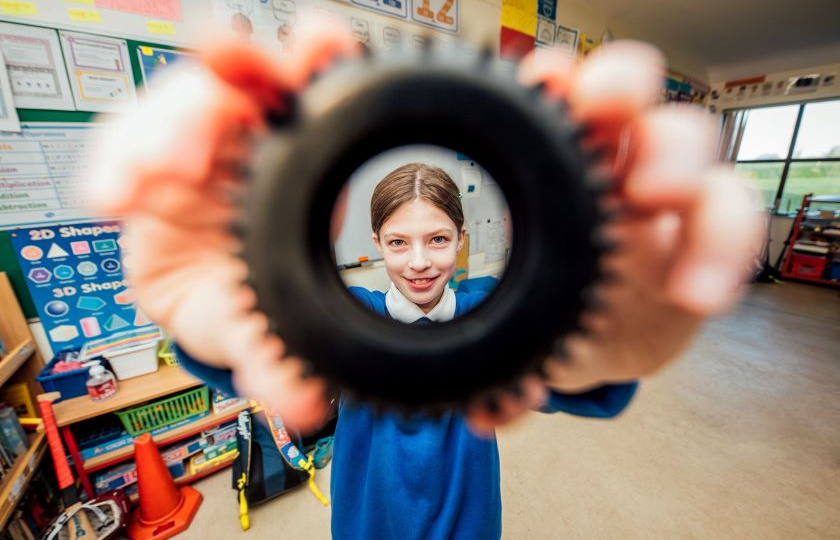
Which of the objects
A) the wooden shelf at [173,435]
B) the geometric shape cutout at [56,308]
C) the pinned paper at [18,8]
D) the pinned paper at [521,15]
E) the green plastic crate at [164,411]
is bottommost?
the wooden shelf at [173,435]

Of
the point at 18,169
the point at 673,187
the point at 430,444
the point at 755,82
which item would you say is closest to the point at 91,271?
the point at 18,169

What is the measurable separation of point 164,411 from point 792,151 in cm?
870

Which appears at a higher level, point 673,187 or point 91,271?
point 673,187

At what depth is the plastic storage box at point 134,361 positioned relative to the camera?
1652mm

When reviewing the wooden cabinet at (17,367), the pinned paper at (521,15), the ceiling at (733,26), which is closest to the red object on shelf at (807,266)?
the ceiling at (733,26)

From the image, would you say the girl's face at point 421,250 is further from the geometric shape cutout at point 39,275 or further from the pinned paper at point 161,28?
the geometric shape cutout at point 39,275

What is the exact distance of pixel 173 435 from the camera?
1.75m

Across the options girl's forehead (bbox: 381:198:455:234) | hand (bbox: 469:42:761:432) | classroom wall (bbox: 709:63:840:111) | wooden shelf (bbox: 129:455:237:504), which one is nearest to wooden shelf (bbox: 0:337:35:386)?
wooden shelf (bbox: 129:455:237:504)

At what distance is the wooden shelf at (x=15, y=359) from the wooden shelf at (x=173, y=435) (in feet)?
1.72

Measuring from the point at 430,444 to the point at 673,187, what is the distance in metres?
0.78

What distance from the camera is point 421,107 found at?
0.32m

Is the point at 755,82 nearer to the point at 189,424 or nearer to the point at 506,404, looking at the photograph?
the point at 506,404

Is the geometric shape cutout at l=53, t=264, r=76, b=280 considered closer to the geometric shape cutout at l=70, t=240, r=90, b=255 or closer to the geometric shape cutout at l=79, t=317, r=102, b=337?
the geometric shape cutout at l=70, t=240, r=90, b=255

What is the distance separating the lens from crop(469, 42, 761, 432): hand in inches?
12.4
